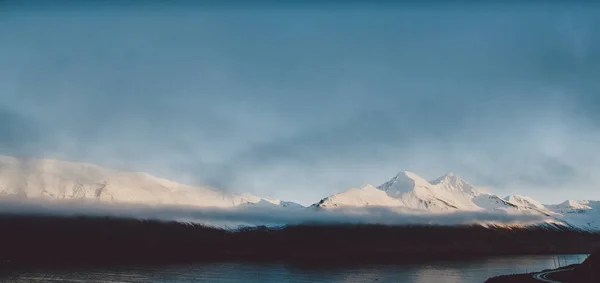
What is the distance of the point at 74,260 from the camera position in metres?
132

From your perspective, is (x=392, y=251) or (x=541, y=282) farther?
(x=392, y=251)

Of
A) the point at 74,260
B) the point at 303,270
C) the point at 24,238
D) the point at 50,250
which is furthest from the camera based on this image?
the point at 24,238

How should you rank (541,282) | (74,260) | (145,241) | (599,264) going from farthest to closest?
(145,241)
(74,260)
(541,282)
(599,264)

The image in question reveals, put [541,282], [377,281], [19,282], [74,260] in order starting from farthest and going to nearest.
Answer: [74,260] < [377,281] < [19,282] < [541,282]

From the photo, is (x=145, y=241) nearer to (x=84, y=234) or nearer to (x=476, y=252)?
(x=84, y=234)

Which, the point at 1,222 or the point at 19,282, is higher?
the point at 1,222

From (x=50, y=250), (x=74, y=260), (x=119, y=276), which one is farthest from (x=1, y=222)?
(x=119, y=276)

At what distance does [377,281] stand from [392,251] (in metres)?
114

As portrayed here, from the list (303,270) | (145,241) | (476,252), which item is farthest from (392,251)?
(145,241)

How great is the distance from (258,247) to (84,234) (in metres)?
73.2

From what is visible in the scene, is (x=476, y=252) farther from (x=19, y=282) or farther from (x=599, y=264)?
(x=19, y=282)

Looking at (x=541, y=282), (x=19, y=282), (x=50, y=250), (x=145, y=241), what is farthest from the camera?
(x=145, y=241)

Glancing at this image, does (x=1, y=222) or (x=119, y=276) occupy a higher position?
(x=1, y=222)

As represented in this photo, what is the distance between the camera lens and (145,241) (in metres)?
188
